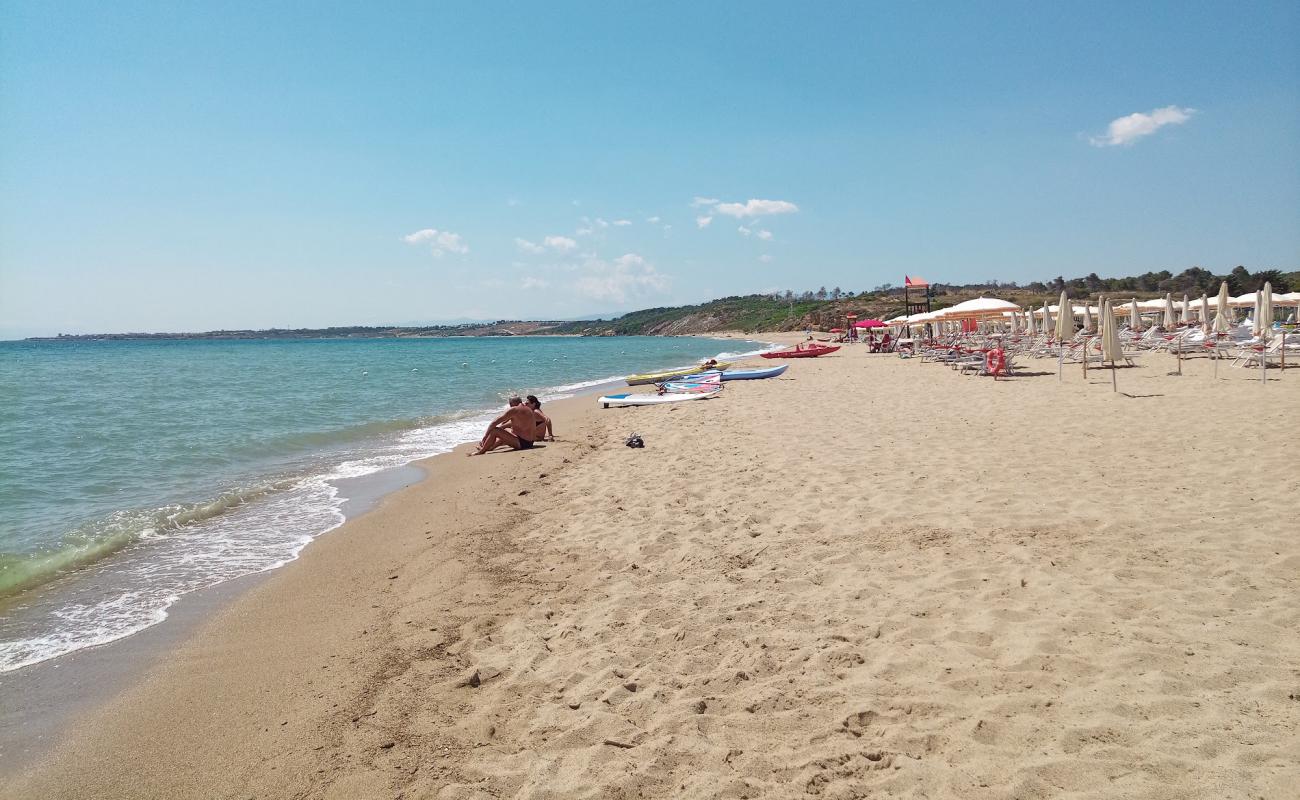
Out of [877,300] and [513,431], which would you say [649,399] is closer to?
[513,431]

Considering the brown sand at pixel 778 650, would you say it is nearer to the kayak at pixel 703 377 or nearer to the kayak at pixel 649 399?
the kayak at pixel 649 399

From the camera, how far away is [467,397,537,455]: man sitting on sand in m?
11.6

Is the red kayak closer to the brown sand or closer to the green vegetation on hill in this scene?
the green vegetation on hill

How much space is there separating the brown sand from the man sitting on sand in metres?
4.03

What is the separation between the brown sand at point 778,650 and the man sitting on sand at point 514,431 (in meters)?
4.03

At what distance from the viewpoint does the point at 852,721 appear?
301 cm

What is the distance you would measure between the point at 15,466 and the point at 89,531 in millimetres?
6174

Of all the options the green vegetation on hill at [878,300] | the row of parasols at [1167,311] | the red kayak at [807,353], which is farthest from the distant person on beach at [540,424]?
the green vegetation on hill at [878,300]

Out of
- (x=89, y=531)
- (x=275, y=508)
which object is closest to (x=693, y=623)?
(x=275, y=508)

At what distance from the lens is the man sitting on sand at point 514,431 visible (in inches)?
456

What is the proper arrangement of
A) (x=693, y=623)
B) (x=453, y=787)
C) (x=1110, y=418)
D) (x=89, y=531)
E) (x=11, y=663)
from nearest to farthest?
1. (x=453, y=787)
2. (x=693, y=623)
3. (x=11, y=663)
4. (x=89, y=531)
5. (x=1110, y=418)

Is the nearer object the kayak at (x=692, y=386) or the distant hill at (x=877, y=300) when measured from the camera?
the kayak at (x=692, y=386)

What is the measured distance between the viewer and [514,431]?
38.1 ft

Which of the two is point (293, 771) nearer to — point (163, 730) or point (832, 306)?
point (163, 730)
